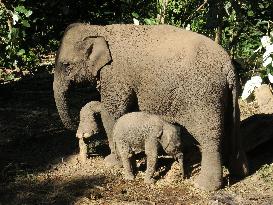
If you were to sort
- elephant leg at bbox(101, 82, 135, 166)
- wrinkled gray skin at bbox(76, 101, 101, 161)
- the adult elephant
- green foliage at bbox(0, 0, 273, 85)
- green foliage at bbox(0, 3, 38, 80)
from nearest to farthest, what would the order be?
the adult elephant < elephant leg at bbox(101, 82, 135, 166) < wrinkled gray skin at bbox(76, 101, 101, 161) < green foliage at bbox(0, 3, 38, 80) < green foliage at bbox(0, 0, 273, 85)

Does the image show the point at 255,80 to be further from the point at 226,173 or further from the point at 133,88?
the point at 133,88

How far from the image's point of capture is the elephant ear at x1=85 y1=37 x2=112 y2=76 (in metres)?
5.47

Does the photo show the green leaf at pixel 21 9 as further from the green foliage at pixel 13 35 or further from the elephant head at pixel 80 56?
the elephant head at pixel 80 56

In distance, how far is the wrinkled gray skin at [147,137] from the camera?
524 centimetres

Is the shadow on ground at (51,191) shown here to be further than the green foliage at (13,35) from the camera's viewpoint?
No

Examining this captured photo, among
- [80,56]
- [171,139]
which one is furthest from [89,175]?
[80,56]

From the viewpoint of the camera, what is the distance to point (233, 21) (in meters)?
9.17

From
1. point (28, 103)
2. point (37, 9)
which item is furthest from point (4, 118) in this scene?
point (37, 9)

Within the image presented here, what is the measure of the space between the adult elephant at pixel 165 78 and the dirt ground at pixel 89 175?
0.83 feet

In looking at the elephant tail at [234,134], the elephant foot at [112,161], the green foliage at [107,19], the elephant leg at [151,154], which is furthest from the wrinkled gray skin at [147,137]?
the green foliage at [107,19]

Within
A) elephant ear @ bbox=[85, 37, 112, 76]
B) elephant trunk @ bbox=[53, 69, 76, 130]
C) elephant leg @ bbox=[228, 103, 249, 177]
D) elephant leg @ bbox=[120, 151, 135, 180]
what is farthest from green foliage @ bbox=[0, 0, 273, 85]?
elephant leg @ bbox=[120, 151, 135, 180]

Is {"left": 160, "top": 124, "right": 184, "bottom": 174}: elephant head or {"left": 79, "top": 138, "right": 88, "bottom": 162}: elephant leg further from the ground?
{"left": 160, "top": 124, "right": 184, "bottom": 174}: elephant head

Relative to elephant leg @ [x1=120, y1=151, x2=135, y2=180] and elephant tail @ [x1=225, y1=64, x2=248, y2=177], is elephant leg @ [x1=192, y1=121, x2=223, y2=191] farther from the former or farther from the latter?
elephant leg @ [x1=120, y1=151, x2=135, y2=180]

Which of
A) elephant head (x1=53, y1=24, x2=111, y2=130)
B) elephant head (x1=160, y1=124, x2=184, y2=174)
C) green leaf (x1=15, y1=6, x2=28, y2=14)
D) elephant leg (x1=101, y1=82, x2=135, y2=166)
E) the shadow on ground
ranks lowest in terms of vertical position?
the shadow on ground
